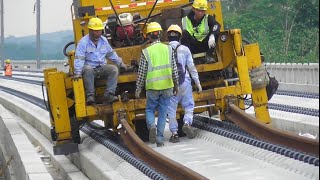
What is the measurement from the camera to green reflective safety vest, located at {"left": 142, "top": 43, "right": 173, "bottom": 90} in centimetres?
987

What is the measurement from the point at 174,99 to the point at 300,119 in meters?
2.93

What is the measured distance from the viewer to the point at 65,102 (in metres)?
10.6

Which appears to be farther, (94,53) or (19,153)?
(94,53)

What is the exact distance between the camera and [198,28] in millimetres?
10953

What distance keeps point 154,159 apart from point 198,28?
316cm

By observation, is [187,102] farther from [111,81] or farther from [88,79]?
[88,79]


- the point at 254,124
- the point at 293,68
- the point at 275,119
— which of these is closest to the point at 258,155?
the point at 254,124

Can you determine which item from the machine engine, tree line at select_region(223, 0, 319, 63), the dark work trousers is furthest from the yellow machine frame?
tree line at select_region(223, 0, 319, 63)

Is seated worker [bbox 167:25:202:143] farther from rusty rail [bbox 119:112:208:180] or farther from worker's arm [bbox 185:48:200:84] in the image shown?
rusty rail [bbox 119:112:208:180]

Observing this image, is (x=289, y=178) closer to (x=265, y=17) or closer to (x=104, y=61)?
(x=104, y=61)

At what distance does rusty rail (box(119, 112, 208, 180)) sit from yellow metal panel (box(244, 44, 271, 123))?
2.20 metres

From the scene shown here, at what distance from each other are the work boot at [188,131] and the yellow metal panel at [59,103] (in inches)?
69.3

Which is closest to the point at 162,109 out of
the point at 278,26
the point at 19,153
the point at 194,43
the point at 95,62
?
the point at 95,62

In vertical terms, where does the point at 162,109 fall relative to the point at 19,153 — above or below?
above
